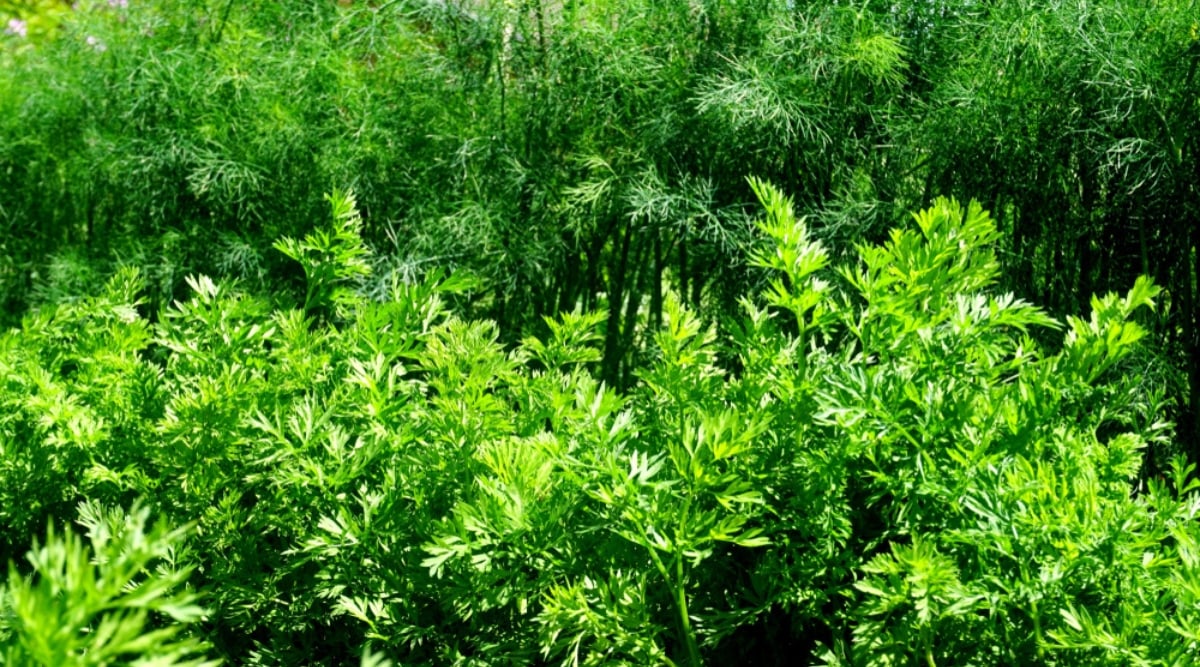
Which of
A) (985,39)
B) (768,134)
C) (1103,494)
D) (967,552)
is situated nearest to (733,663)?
(967,552)

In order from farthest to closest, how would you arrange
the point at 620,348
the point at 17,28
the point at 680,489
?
the point at 17,28, the point at 620,348, the point at 680,489

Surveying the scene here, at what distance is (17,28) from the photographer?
6.66 meters

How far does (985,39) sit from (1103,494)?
65.4 inches

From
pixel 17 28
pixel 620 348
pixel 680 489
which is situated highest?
pixel 17 28

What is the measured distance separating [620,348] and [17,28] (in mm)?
4737

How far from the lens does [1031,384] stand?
1.90 metres

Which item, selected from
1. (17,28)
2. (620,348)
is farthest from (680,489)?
(17,28)

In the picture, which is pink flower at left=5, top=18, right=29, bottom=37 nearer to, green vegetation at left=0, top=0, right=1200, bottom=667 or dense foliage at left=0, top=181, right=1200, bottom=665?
green vegetation at left=0, top=0, right=1200, bottom=667

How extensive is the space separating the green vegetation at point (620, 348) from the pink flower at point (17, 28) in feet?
8.36

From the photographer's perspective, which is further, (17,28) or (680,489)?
(17,28)

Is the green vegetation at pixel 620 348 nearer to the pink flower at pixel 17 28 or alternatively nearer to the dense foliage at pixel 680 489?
the dense foliage at pixel 680 489

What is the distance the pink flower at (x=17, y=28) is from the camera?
6.63 meters

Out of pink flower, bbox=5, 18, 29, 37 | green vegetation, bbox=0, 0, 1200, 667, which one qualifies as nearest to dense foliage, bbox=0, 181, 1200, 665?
green vegetation, bbox=0, 0, 1200, 667

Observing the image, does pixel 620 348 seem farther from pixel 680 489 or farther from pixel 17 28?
pixel 17 28
